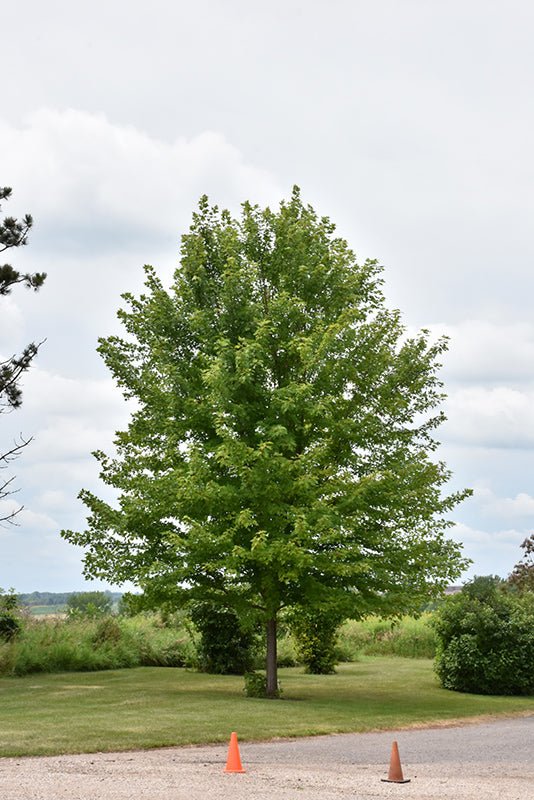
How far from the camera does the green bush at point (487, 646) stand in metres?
27.6

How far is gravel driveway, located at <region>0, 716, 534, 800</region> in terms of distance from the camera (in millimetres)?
11562

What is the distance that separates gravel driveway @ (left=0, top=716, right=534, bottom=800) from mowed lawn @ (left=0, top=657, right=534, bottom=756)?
999 millimetres

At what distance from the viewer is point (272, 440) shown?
2262cm

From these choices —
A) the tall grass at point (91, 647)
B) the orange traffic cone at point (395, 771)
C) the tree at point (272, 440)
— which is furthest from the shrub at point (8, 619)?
the orange traffic cone at point (395, 771)

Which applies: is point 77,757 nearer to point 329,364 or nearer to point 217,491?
point 217,491

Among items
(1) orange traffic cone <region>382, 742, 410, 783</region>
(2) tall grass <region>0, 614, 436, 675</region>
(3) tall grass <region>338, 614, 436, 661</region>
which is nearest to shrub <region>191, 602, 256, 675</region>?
(2) tall grass <region>0, 614, 436, 675</region>

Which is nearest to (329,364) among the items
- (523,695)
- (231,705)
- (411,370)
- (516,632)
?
(411,370)

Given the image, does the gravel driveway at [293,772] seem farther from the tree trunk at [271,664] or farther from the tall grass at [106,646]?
the tall grass at [106,646]

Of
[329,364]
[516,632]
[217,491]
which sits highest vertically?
[329,364]

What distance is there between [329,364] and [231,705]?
8.21m

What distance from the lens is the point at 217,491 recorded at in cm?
2184

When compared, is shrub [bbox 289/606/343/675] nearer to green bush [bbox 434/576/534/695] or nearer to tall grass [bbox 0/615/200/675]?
tall grass [bbox 0/615/200/675]

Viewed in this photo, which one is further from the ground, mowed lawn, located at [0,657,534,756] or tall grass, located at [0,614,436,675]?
tall grass, located at [0,614,436,675]

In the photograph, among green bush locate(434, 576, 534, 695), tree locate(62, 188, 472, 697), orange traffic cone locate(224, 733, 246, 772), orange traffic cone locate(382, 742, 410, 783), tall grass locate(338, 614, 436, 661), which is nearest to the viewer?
orange traffic cone locate(382, 742, 410, 783)
